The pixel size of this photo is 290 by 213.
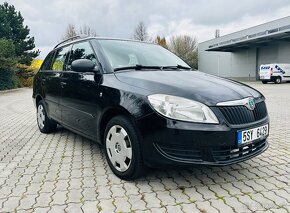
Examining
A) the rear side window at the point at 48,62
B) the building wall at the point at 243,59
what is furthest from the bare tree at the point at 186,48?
the rear side window at the point at 48,62

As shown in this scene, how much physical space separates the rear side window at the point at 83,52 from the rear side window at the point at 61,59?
22 centimetres

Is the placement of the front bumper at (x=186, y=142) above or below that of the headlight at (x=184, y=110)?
below

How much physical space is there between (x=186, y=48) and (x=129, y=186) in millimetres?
56245

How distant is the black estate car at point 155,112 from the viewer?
2801 mm

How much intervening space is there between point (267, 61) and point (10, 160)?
36.1 meters

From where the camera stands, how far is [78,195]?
2961 mm

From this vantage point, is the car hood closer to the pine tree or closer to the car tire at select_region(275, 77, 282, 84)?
the car tire at select_region(275, 77, 282, 84)

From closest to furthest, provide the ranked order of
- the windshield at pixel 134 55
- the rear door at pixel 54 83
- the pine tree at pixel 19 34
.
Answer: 1. the windshield at pixel 134 55
2. the rear door at pixel 54 83
3. the pine tree at pixel 19 34

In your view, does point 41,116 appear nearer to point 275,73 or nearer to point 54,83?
point 54,83

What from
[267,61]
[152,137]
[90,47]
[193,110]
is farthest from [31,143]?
[267,61]

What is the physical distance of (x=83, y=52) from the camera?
431 cm

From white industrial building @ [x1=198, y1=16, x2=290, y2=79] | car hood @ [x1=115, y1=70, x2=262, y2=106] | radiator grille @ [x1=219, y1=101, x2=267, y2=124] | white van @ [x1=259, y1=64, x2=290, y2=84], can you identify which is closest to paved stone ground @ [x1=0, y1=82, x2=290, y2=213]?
radiator grille @ [x1=219, y1=101, x2=267, y2=124]

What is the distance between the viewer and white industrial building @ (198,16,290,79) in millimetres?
30794

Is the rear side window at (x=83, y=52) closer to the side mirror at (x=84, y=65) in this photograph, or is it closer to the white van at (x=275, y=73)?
the side mirror at (x=84, y=65)
